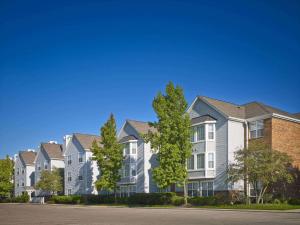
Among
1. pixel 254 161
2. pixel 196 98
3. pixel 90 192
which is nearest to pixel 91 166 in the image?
pixel 90 192

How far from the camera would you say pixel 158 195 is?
44.4 m

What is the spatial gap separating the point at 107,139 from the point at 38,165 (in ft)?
114

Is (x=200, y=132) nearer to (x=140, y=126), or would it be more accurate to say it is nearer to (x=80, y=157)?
(x=140, y=126)

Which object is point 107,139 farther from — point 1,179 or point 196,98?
point 1,179

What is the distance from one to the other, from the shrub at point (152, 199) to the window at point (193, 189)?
2.08 metres

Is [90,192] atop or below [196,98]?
below

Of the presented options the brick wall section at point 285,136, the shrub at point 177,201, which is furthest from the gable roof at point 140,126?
the brick wall section at point 285,136

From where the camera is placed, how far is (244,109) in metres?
45.6

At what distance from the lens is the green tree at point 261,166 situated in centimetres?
3375

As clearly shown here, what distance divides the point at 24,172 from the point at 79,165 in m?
26.2

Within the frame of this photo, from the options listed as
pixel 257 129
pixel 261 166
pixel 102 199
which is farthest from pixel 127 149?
pixel 261 166

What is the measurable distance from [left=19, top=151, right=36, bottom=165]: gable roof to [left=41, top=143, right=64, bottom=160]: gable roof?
9.89 meters

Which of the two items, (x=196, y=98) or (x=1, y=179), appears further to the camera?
(x=1, y=179)

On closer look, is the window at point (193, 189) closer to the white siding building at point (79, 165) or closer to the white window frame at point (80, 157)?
the white siding building at point (79, 165)
